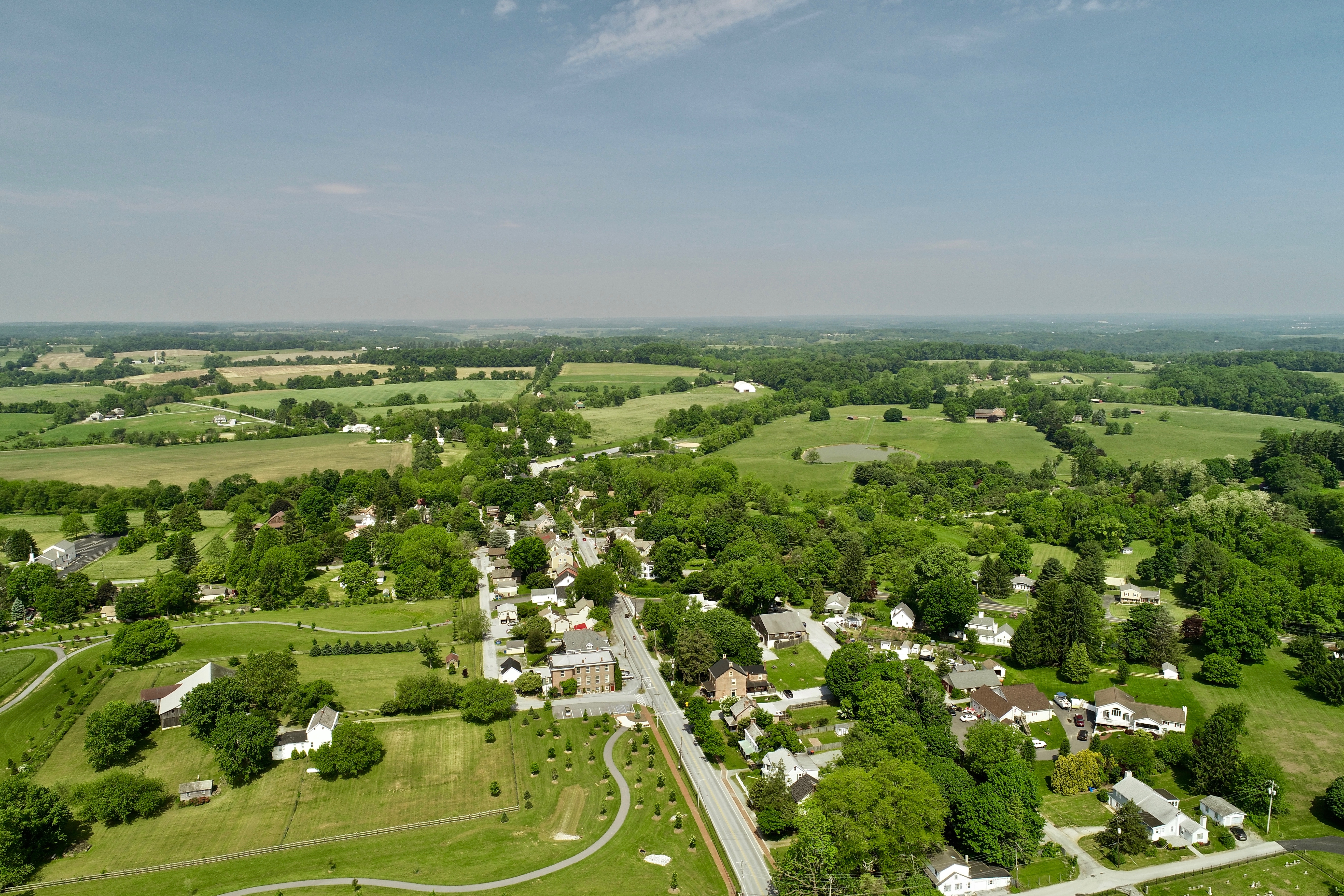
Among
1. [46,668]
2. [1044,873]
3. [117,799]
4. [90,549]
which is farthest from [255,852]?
[90,549]

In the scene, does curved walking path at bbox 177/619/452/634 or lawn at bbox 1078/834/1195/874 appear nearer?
lawn at bbox 1078/834/1195/874

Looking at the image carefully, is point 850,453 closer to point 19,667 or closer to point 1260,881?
point 1260,881

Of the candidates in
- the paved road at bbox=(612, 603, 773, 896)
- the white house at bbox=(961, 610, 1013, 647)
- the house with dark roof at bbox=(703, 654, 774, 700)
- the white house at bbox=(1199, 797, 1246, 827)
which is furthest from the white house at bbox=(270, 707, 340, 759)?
the white house at bbox=(1199, 797, 1246, 827)

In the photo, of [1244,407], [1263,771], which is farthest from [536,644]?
[1244,407]

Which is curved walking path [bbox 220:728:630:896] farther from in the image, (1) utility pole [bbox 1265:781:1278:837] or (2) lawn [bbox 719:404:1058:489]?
(2) lawn [bbox 719:404:1058:489]

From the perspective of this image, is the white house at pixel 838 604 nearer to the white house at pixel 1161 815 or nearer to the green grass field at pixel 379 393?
the white house at pixel 1161 815

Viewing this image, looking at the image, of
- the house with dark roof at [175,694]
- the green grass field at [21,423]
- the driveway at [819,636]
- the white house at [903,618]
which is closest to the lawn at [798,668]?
the driveway at [819,636]
